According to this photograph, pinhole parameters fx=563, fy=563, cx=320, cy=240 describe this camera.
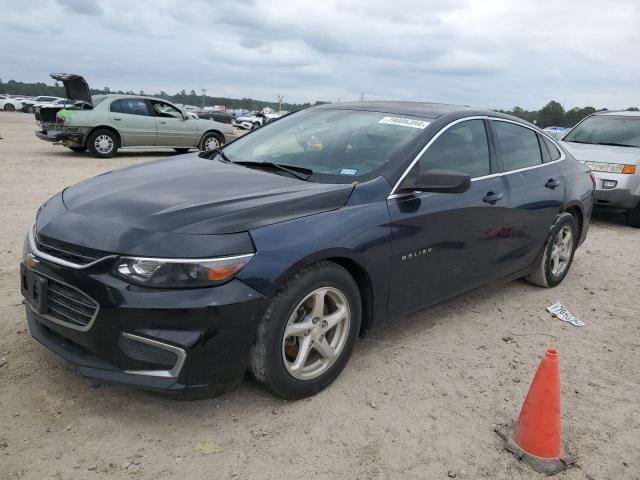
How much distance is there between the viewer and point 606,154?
8.73 metres

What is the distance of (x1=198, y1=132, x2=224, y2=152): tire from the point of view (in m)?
A: 15.3

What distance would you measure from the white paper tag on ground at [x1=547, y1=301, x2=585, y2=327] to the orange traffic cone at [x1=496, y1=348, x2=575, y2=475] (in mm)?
2025

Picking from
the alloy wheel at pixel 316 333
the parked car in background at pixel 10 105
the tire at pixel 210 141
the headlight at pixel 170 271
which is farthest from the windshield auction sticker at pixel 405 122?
the parked car in background at pixel 10 105

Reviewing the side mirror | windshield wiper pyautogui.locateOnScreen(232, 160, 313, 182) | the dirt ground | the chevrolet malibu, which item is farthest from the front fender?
the dirt ground

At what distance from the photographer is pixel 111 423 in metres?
2.74

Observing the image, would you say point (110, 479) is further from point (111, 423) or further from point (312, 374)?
point (312, 374)

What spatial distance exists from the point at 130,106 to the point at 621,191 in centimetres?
1083

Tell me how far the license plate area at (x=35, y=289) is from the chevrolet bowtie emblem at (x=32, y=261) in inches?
1.3

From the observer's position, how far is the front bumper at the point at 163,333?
2.52 metres

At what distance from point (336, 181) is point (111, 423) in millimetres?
1771

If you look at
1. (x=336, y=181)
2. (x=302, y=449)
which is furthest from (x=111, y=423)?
(x=336, y=181)

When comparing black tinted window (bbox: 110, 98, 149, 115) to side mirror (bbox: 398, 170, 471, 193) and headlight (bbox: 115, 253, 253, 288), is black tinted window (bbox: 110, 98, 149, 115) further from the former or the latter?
headlight (bbox: 115, 253, 253, 288)

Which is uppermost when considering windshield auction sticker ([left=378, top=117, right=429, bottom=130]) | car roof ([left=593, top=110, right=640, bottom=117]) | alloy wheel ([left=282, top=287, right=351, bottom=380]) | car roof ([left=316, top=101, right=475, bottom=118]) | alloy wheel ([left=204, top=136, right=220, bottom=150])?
car roof ([left=593, top=110, right=640, bottom=117])

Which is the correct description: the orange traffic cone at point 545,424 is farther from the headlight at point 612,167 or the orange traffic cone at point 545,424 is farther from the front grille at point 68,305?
the headlight at point 612,167
